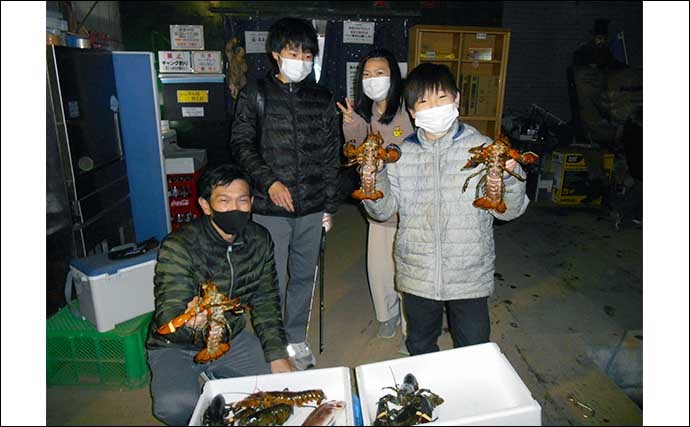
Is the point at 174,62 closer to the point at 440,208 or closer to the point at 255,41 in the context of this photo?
the point at 255,41

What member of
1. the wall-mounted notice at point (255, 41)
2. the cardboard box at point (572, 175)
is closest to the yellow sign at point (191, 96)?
the wall-mounted notice at point (255, 41)

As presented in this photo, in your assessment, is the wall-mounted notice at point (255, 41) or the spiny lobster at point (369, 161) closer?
the spiny lobster at point (369, 161)

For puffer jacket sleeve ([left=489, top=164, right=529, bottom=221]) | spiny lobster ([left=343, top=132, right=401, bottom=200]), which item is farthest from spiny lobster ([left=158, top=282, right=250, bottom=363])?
puffer jacket sleeve ([left=489, top=164, right=529, bottom=221])

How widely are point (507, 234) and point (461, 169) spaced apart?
13.0 ft

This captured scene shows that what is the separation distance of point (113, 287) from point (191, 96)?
15.5 ft

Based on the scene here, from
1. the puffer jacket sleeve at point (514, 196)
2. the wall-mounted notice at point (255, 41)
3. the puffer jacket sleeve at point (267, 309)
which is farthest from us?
the wall-mounted notice at point (255, 41)

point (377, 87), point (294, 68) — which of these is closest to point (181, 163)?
point (294, 68)

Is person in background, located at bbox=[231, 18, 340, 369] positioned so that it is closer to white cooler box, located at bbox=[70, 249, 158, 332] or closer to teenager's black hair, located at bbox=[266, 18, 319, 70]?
teenager's black hair, located at bbox=[266, 18, 319, 70]

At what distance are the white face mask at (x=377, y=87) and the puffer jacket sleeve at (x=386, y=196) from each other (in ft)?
2.81

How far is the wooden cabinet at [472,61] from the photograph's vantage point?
648 cm

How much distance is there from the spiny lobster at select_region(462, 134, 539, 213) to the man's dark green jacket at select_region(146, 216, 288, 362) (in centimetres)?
113

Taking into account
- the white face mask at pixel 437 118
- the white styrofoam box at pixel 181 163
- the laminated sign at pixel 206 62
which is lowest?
the white styrofoam box at pixel 181 163

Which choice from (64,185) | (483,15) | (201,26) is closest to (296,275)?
(64,185)

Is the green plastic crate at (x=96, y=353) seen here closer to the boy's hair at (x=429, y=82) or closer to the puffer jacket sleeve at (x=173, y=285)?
the puffer jacket sleeve at (x=173, y=285)
